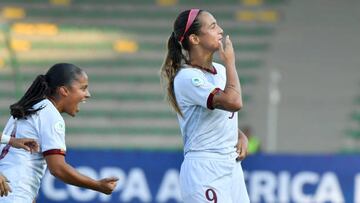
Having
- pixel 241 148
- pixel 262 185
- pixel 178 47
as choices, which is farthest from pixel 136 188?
pixel 178 47

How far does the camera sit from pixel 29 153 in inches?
256

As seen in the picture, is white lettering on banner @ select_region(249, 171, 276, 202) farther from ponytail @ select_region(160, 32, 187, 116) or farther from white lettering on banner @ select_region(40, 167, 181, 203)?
ponytail @ select_region(160, 32, 187, 116)

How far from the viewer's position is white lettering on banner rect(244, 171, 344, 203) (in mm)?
12117

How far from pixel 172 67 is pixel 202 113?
0.35 m

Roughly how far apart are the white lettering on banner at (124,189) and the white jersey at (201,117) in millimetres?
5317

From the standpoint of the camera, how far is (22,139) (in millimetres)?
6449

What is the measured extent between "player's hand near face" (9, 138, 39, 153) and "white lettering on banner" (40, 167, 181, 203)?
5.75 meters

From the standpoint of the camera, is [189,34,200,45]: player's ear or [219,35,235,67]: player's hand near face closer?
[219,35,235,67]: player's hand near face

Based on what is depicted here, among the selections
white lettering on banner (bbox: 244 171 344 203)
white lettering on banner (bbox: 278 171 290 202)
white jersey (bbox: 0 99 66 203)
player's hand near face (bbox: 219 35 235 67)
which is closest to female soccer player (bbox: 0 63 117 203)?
A: white jersey (bbox: 0 99 66 203)

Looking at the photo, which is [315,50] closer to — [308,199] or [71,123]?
[71,123]

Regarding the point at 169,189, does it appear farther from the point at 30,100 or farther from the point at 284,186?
the point at 30,100

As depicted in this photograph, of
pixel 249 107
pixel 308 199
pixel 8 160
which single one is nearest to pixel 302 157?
pixel 308 199

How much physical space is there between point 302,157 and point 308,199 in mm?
479

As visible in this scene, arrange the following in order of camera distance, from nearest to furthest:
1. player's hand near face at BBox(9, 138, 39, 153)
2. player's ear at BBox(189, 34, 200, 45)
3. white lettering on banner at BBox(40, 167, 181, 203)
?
player's hand near face at BBox(9, 138, 39, 153) → player's ear at BBox(189, 34, 200, 45) → white lettering on banner at BBox(40, 167, 181, 203)
